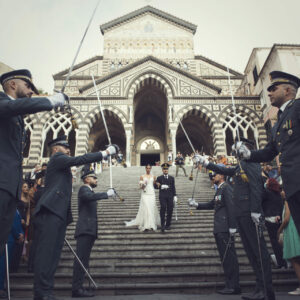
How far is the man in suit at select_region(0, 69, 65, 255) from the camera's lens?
2.34 m

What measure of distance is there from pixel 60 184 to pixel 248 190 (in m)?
3.09

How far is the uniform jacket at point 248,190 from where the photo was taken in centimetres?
387

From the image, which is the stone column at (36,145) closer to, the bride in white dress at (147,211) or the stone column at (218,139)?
the bride in white dress at (147,211)

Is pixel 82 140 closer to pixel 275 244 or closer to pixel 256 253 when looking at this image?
pixel 275 244

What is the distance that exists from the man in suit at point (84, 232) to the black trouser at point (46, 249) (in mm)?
857

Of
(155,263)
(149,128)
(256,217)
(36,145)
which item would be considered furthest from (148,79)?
(256,217)

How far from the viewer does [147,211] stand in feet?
22.7

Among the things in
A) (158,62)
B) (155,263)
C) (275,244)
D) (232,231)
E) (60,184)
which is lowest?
(155,263)

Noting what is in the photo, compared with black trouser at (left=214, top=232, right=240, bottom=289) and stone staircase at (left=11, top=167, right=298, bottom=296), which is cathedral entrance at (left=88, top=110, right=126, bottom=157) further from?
black trouser at (left=214, top=232, right=240, bottom=289)

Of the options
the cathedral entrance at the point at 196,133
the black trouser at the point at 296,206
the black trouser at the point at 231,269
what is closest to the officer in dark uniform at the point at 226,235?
the black trouser at the point at 231,269

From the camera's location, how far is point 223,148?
19062 mm

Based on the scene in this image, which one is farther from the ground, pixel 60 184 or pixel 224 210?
pixel 60 184

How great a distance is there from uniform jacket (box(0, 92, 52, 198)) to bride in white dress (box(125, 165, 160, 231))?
4736 millimetres

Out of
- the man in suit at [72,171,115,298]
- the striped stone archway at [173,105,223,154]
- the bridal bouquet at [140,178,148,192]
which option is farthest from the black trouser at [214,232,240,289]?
the striped stone archway at [173,105,223,154]
